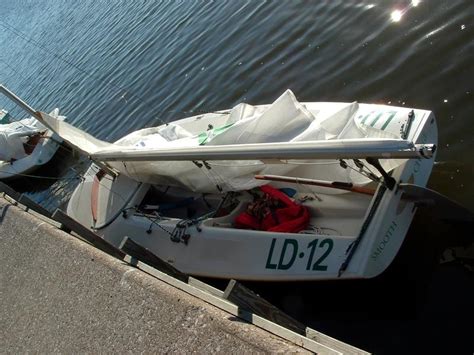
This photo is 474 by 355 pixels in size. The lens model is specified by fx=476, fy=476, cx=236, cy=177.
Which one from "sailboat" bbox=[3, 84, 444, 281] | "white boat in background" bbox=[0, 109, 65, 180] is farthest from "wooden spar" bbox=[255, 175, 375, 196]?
"white boat in background" bbox=[0, 109, 65, 180]

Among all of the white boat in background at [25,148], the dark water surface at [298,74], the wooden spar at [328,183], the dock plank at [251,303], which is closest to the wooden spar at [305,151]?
the wooden spar at [328,183]

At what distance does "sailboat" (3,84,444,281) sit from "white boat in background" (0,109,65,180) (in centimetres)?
868

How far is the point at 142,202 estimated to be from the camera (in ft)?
31.2

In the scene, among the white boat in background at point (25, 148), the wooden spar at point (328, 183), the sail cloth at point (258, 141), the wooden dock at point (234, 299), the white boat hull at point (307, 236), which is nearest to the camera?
the wooden dock at point (234, 299)

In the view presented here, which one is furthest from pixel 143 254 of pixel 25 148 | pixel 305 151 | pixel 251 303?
pixel 25 148

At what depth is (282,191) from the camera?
7.78 metres

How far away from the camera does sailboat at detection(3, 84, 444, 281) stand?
6203mm

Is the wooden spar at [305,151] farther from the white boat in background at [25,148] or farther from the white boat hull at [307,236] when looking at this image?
the white boat in background at [25,148]

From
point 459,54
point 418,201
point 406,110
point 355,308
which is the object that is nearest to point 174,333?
point 355,308

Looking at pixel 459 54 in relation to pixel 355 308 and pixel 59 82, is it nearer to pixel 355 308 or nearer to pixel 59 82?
pixel 355 308

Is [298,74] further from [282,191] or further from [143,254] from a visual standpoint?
[143,254]

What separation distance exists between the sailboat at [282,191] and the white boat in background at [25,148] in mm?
8680

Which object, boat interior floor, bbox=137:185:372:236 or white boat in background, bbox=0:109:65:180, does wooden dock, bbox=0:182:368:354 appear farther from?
white boat in background, bbox=0:109:65:180

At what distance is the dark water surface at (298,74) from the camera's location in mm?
6844
